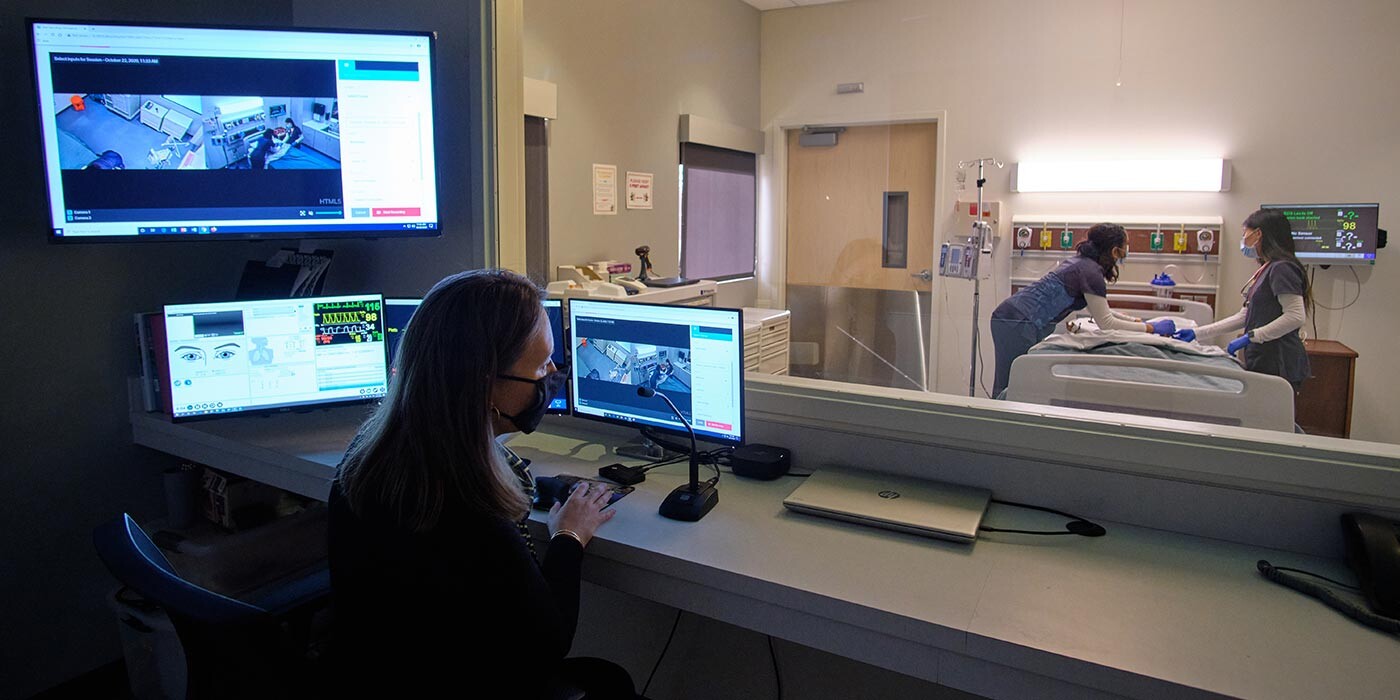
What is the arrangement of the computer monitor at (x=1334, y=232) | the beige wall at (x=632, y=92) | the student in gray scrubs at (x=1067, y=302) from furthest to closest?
1. the beige wall at (x=632, y=92)
2. the computer monitor at (x=1334, y=232)
3. the student in gray scrubs at (x=1067, y=302)

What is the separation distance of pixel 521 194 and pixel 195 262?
41.2 inches

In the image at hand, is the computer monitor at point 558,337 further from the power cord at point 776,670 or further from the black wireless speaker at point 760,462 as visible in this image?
the power cord at point 776,670

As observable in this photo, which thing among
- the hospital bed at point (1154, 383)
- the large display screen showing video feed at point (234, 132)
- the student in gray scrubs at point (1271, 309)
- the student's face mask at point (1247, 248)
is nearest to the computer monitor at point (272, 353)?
the large display screen showing video feed at point (234, 132)

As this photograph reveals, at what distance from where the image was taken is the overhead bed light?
305cm

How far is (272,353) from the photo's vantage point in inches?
80.5

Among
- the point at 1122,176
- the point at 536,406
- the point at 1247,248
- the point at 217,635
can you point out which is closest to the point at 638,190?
the point at 1122,176

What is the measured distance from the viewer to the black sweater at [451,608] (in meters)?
1.10

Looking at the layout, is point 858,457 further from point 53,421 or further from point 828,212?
point 53,421

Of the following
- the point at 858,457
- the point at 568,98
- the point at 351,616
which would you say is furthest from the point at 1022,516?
the point at 568,98

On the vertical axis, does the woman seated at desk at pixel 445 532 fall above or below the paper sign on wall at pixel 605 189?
below

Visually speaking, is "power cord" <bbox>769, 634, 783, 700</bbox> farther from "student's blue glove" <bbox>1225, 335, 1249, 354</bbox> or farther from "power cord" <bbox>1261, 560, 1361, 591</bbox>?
"student's blue glove" <bbox>1225, 335, 1249, 354</bbox>

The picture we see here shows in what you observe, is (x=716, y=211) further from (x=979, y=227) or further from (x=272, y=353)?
(x=272, y=353)

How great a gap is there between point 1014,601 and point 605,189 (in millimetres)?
2847

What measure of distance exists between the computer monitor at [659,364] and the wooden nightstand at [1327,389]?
1.26 metres
